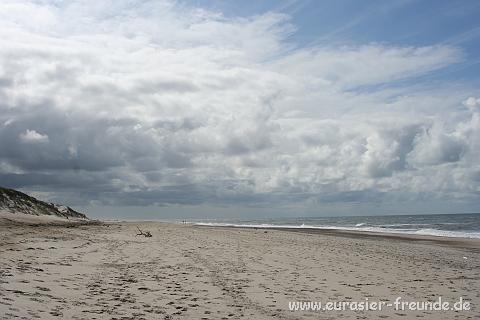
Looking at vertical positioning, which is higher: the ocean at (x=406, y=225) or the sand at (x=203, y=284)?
the sand at (x=203, y=284)

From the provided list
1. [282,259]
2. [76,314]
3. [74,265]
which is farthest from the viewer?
[282,259]

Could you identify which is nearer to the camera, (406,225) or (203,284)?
(203,284)

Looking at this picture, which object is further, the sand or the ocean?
the ocean

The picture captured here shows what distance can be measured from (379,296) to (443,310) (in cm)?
186

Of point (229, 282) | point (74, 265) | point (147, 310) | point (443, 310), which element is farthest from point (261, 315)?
point (74, 265)

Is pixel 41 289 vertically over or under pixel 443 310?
over

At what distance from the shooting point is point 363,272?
17.0 metres

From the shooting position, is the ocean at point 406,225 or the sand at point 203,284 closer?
the sand at point 203,284

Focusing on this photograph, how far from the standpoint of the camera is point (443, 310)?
36.2 ft

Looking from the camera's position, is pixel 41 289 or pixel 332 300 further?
pixel 332 300

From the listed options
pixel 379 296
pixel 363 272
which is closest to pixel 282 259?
pixel 363 272

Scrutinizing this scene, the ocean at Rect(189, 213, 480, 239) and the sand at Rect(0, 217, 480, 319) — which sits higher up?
the sand at Rect(0, 217, 480, 319)

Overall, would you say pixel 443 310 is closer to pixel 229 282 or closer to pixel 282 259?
pixel 229 282

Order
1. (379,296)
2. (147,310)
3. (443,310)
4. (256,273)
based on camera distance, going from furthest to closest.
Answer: (256,273) → (379,296) → (443,310) → (147,310)
